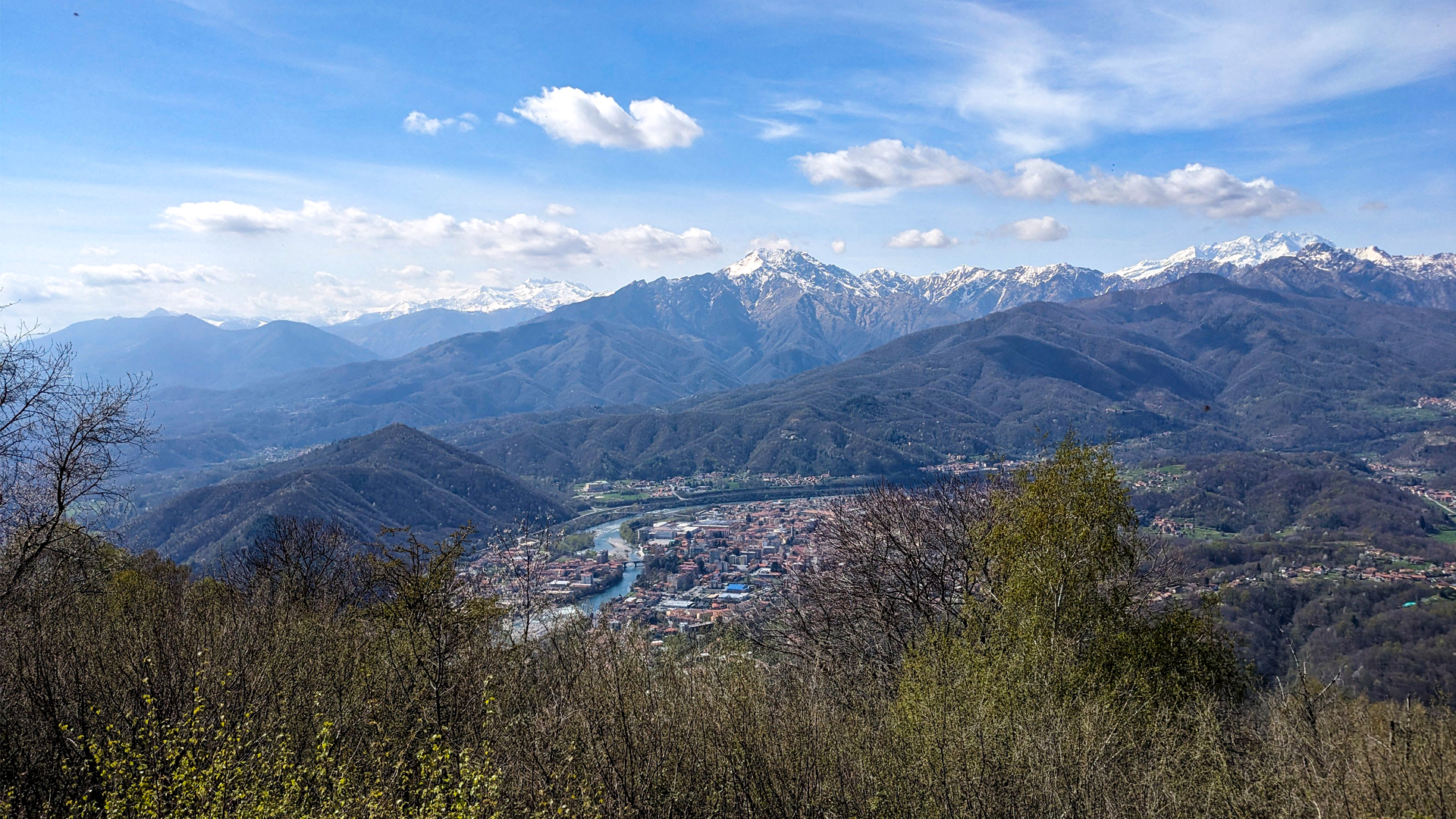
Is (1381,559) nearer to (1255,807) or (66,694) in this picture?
(1255,807)

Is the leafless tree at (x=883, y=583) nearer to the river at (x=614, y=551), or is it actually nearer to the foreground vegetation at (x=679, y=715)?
the foreground vegetation at (x=679, y=715)

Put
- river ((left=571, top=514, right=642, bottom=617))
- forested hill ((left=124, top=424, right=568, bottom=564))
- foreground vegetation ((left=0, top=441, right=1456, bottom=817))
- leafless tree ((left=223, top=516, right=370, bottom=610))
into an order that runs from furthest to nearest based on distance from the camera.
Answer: forested hill ((left=124, top=424, right=568, bottom=564)) < river ((left=571, top=514, right=642, bottom=617)) < leafless tree ((left=223, top=516, right=370, bottom=610)) < foreground vegetation ((left=0, top=441, right=1456, bottom=817))

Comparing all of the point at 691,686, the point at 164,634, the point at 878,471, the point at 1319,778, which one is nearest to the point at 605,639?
the point at 691,686

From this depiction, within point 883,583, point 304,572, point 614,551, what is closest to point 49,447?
point 304,572

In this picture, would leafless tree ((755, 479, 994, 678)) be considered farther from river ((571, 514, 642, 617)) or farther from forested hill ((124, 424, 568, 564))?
forested hill ((124, 424, 568, 564))

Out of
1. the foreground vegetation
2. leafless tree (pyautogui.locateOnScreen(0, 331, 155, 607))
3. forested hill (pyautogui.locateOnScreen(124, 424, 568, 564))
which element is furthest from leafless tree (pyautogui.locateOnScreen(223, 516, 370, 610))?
forested hill (pyautogui.locateOnScreen(124, 424, 568, 564))

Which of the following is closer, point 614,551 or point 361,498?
point 614,551

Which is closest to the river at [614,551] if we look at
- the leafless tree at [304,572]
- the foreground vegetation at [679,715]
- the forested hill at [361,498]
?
the forested hill at [361,498]

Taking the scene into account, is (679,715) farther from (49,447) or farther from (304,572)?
(304,572)
